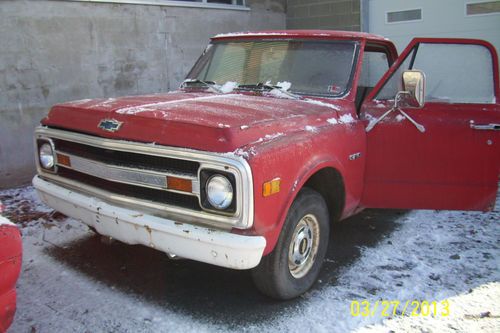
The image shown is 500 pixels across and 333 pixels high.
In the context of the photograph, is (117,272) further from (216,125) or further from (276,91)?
(276,91)

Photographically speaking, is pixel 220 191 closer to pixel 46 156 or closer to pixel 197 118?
pixel 197 118

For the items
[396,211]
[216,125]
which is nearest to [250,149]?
[216,125]

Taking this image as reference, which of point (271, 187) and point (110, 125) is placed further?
point (110, 125)

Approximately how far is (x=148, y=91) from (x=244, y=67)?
3.68 m

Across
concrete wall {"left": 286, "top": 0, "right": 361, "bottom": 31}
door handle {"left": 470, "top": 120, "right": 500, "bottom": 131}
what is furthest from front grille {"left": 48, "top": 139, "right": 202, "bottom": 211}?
concrete wall {"left": 286, "top": 0, "right": 361, "bottom": 31}

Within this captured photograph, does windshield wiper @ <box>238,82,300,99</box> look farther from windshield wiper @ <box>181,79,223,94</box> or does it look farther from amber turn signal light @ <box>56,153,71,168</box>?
amber turn signal light @ <box>56,153,71,168</box>

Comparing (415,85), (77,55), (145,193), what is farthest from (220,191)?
(77,55)

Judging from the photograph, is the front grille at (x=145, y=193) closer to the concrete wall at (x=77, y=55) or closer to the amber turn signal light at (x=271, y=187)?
the amber turn signal light at (x=271, y=187)

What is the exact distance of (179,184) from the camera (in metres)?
2.69

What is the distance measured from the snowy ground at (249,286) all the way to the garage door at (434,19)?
12.6ft

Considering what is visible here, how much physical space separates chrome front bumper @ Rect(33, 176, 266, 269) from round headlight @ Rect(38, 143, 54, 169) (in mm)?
435

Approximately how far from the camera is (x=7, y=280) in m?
2.19

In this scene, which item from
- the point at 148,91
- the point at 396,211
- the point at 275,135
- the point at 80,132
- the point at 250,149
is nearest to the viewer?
the point at 250,149

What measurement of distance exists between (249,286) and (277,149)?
1202 millimetres
